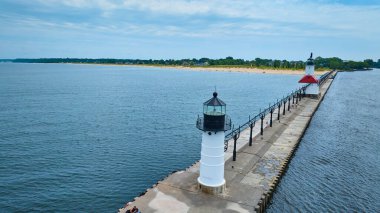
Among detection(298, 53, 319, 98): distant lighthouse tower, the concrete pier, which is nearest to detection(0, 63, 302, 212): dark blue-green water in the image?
the concrete pier

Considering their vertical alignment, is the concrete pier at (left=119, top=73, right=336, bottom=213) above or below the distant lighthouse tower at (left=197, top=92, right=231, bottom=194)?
below

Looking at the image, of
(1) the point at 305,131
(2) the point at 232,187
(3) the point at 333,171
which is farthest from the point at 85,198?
(1) the point at 305,131

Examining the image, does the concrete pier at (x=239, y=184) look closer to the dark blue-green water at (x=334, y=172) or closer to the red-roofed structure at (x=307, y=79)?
the dark blue-green water at (x=334, y=172)

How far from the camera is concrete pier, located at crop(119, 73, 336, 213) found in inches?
708

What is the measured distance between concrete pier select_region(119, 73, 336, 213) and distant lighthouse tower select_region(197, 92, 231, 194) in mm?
677

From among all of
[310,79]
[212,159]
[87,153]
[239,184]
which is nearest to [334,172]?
[239,184]

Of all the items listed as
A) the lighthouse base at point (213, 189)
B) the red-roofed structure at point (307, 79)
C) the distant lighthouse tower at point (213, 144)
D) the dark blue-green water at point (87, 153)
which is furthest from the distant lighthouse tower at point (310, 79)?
the lighthouse base at point (213, 189)

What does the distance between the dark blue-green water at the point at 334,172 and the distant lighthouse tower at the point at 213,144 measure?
440 cm

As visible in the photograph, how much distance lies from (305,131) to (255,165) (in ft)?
62.5

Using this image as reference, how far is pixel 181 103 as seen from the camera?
6806cm

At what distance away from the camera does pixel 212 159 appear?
19281 mm

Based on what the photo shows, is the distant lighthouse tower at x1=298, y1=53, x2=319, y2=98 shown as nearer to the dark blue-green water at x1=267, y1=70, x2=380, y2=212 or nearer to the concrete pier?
the dark blue-green water at x1=267, y1=70, x2=380, y2=212

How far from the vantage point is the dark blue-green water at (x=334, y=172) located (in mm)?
21969

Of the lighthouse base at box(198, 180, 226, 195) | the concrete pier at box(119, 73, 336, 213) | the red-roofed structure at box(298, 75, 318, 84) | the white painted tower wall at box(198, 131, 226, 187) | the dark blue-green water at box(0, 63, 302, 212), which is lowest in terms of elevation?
the dark blue-green water at box(0, 63, 302, 212)
